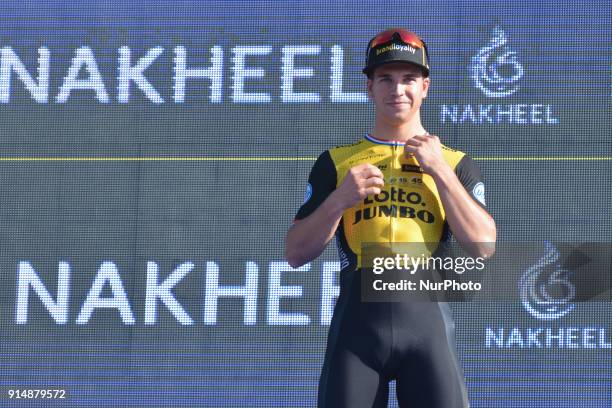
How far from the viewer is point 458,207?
10.4 feet

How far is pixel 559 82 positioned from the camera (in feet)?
20.8

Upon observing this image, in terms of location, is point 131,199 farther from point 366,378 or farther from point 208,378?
point 366,378

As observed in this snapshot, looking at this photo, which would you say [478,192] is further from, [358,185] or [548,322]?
[548,322]

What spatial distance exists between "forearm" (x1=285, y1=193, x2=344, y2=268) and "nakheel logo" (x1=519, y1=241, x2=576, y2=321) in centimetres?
304

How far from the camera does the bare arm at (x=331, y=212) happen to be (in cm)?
317

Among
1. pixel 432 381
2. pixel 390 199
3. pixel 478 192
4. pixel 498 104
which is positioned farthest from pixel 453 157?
pixel 498 104

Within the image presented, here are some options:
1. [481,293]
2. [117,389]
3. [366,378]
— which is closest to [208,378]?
[117,389]

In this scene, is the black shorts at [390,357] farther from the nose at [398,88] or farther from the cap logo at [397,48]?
the cap logo at [397,48]

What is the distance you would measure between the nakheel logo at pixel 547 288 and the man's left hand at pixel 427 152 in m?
2.98

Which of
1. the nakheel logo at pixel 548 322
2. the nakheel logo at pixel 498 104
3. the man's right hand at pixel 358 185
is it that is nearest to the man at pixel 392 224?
the man's right hand at pixel 358 185

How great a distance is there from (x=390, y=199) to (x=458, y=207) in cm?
24

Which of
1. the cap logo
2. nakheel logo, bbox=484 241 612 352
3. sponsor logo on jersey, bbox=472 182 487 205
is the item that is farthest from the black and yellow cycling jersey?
nakheel logo, bbox=484 241 612 352

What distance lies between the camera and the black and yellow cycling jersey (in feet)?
10.9

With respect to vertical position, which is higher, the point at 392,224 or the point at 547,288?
the point at 392,224
